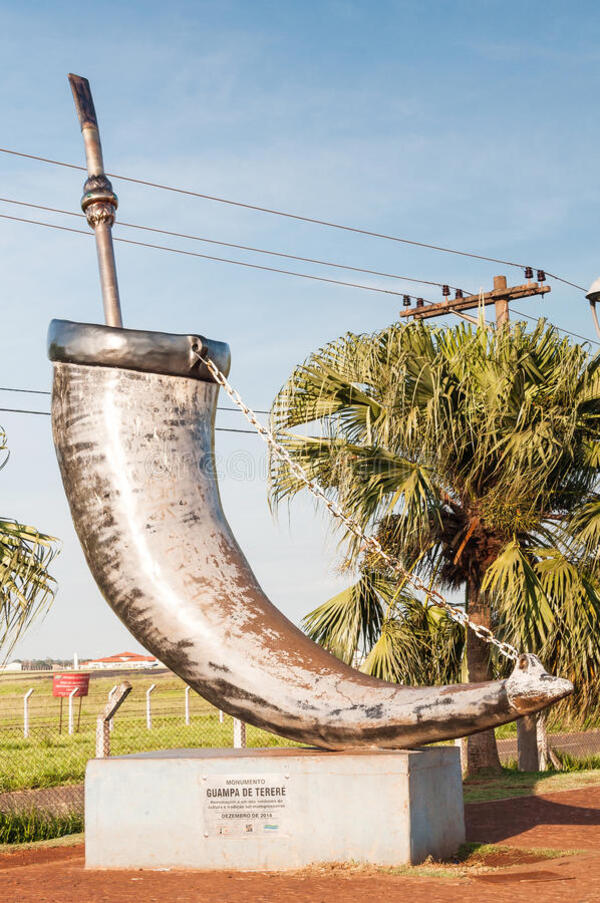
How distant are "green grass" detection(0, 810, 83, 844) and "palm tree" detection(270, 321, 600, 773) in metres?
3.16

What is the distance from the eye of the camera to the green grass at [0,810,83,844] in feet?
28.9

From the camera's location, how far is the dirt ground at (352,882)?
5.40 meters

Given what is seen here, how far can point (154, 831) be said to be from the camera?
644cm

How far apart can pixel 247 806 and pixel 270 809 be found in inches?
5.4

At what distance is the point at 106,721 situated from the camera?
8.39 m

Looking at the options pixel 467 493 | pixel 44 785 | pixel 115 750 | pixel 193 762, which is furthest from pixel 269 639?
pixel 115 750

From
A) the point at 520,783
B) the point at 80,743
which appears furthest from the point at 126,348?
the point at 80,743

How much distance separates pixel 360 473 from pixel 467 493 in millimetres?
1286

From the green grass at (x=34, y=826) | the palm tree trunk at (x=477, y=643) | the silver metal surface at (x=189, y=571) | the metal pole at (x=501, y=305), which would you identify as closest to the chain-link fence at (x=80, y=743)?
the green grass at (x=34, y=826)

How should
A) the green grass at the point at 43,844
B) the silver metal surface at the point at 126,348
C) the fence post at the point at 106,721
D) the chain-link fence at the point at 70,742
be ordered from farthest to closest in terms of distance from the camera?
the chain-link fence at the point at 70,742
the fence post at the point at 106,721
the green grass at the point at 43,844
the silver metal surface at the point at 126,348

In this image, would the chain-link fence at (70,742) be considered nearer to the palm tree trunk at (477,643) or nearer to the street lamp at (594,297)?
the palm tree trunk at (477,643)

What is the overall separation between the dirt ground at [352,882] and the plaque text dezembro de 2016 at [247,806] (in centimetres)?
25

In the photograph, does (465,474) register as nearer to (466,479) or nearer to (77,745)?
(466,479)

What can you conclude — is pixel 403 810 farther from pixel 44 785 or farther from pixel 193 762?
pixel 44 785
